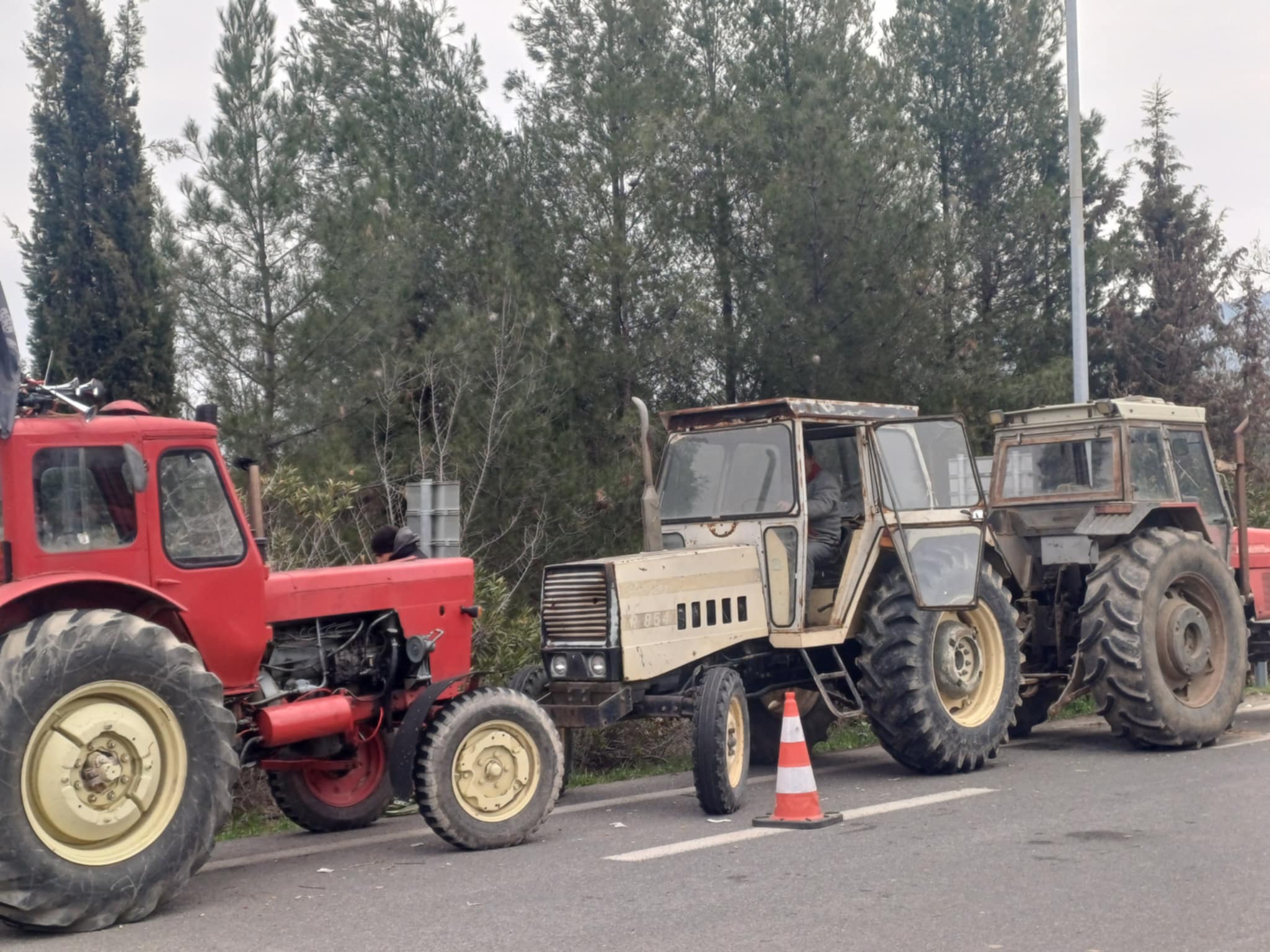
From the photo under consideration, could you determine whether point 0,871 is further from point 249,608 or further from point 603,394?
point 603,394

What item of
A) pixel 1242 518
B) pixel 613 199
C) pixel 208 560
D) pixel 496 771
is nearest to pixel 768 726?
pixel 496 771

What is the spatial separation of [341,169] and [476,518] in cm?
468

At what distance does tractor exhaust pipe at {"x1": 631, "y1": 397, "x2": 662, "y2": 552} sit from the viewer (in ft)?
29.5

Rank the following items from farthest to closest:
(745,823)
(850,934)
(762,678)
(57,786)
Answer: (762,678) < (745,823) < (57,786) < (850,934)

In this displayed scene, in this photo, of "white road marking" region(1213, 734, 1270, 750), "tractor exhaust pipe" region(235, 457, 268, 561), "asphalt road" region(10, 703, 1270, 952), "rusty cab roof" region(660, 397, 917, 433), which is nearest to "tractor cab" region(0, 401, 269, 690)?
"tractor exhaust pipe" region(235, 457, 268, 561)

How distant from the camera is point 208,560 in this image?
7.49m

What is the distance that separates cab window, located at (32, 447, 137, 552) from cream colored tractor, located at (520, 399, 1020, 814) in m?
3.05

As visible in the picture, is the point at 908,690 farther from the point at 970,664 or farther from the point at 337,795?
the point at 337,795

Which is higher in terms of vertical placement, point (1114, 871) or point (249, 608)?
point (249, 608)

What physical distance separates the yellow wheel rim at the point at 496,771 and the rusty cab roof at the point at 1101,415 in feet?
19.0

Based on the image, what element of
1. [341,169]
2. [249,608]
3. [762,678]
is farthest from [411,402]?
[249,608]

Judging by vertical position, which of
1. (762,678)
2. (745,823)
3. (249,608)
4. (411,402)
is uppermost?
(411,402)

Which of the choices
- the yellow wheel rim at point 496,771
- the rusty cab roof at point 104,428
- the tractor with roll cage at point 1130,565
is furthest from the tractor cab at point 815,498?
the rusty cab roof at point 104,428

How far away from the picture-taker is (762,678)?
10.3m
